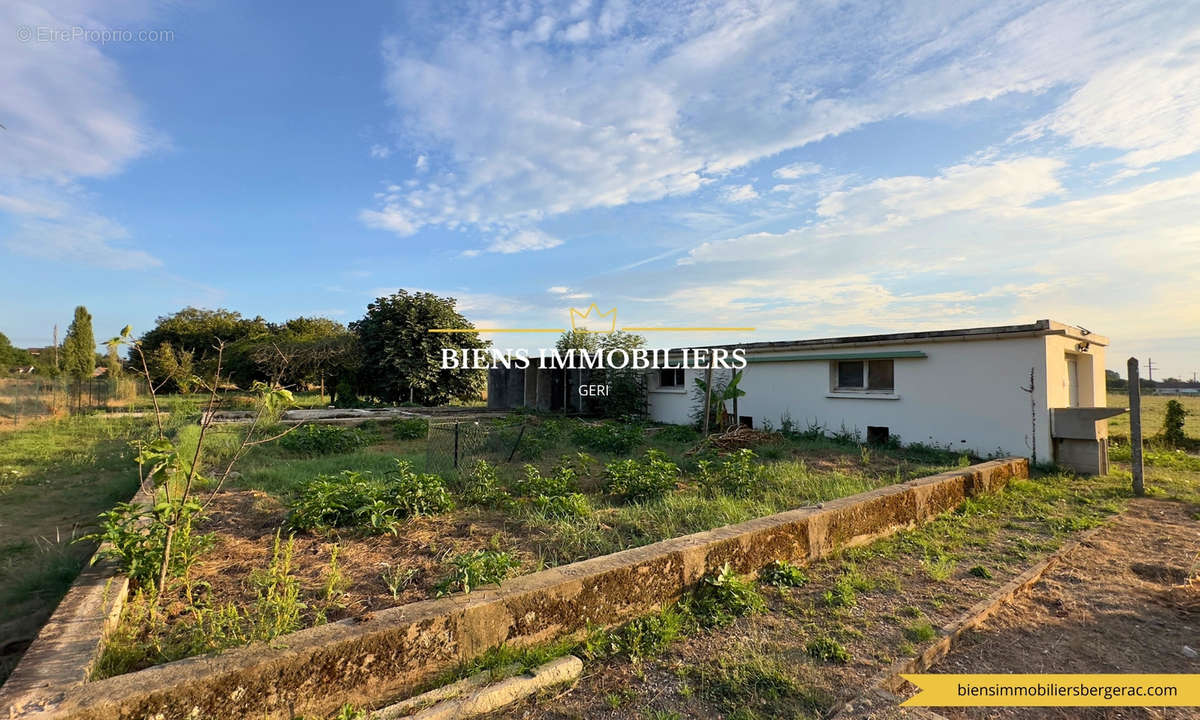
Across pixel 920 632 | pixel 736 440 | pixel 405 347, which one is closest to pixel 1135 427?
pixel 736 440

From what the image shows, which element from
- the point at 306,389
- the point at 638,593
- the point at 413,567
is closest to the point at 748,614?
the point at 638,593

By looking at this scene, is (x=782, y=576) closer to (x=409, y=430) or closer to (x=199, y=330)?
(x=409, y=430)

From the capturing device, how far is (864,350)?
1048cm

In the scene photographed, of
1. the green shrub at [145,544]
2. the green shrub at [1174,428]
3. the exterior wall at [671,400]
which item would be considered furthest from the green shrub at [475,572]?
the green shrub at [1174,428]

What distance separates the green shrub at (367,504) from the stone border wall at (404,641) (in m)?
1.69

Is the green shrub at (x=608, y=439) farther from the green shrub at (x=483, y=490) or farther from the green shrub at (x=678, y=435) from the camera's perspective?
the green shrub at (x=483, y=490)

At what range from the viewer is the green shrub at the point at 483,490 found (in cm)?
500

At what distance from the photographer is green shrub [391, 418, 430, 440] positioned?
10.9 metres

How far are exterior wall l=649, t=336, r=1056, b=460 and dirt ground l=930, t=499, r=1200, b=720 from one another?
4271mm

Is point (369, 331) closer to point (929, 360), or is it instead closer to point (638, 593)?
point (929, 360)

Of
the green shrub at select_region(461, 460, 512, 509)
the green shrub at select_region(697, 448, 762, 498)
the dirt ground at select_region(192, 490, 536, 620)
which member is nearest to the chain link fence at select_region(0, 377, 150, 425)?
the dirt ground at select_region(192, 490, 536, 620)

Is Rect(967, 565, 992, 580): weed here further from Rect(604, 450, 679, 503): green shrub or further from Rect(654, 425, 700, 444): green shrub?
Rect(654, 425, 700, 444): green shrub

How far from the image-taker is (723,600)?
3.32 metres

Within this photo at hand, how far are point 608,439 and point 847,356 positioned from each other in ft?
17.3
